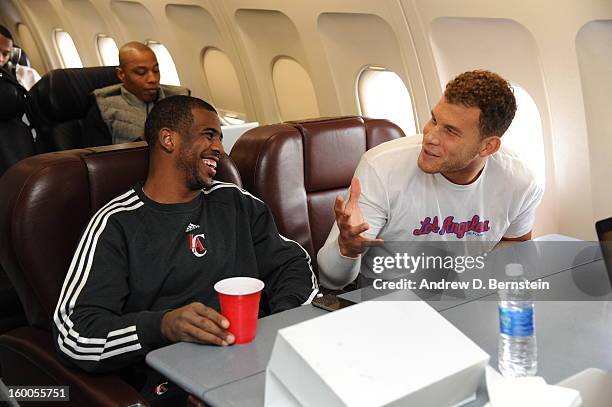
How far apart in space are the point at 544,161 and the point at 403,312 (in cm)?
→ 262

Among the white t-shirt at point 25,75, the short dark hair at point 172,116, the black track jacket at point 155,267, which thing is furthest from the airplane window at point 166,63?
the black track jacket at point 155,267

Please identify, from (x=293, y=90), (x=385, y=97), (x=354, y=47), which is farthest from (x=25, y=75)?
(x=385, y=97)

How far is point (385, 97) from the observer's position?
5324 mm

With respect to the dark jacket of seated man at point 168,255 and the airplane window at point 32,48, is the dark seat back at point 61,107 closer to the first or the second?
the dark jacket of seated man at point 168,255

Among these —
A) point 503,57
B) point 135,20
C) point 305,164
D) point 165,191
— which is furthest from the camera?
point 135,20

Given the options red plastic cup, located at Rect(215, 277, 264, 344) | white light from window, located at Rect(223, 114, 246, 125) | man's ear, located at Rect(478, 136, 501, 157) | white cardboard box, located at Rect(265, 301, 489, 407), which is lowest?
white light from window, located at Rect(223, 114, 246, 125)

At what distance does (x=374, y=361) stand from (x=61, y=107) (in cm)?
382

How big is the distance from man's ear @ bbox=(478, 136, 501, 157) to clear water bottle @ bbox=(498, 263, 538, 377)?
930 mm

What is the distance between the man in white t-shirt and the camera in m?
2.54

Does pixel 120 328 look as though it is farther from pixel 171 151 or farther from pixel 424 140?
pixel 424 140

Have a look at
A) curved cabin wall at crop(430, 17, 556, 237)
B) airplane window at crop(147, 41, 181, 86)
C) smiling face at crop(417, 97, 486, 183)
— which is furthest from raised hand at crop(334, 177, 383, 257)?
airplane window at crop(147, 41, 181, 86)

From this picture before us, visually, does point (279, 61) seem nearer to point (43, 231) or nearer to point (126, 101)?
point (126, 101)

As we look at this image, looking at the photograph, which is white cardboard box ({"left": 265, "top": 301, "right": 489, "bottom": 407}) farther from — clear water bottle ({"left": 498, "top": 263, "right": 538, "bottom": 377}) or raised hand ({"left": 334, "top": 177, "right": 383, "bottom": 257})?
raised hand ({"left": 334, "top": 177, "right": 383, "bottom": 257})

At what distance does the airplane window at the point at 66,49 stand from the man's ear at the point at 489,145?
396 inches
